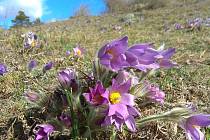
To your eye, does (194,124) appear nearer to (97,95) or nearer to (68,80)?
(97,95)

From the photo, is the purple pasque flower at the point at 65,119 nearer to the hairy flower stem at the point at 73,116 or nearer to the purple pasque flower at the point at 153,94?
the hairy flower stem at the point at 73,116

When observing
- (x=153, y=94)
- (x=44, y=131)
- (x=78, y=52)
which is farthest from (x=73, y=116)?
(x=78, y=52)

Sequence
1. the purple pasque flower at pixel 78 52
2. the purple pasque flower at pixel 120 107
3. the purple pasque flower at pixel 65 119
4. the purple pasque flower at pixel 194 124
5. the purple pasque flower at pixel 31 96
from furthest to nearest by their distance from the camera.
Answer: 1. the purple pasque flower at pixel 78 52
2. the purple pasque flower at pixel 31 96
3. the purple pasque flower at pixel 65 119
4. the purple pasque flower at pixel 194 124
5. the purple pasque flower at pixel 120 107

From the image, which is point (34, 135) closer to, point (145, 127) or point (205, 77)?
point (145, 127)

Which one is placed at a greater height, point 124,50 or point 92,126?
point 124,50

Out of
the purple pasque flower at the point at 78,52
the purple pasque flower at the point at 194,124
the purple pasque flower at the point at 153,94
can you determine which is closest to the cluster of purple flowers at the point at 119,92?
the purple pasque flower at the point at 194,124

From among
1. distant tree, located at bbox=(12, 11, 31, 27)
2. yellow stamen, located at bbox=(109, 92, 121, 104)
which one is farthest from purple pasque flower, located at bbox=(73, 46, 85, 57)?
distant tree, located at bbox=(12, 11, 31, 27)

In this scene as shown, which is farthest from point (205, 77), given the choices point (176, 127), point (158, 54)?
point (158, 54)

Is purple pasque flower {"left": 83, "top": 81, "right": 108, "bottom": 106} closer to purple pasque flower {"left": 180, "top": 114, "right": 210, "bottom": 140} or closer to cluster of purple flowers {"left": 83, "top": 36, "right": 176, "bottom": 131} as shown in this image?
cluster of purple flowers {"left": 83, "top": 36, "right": 176, "bottom": 131}
